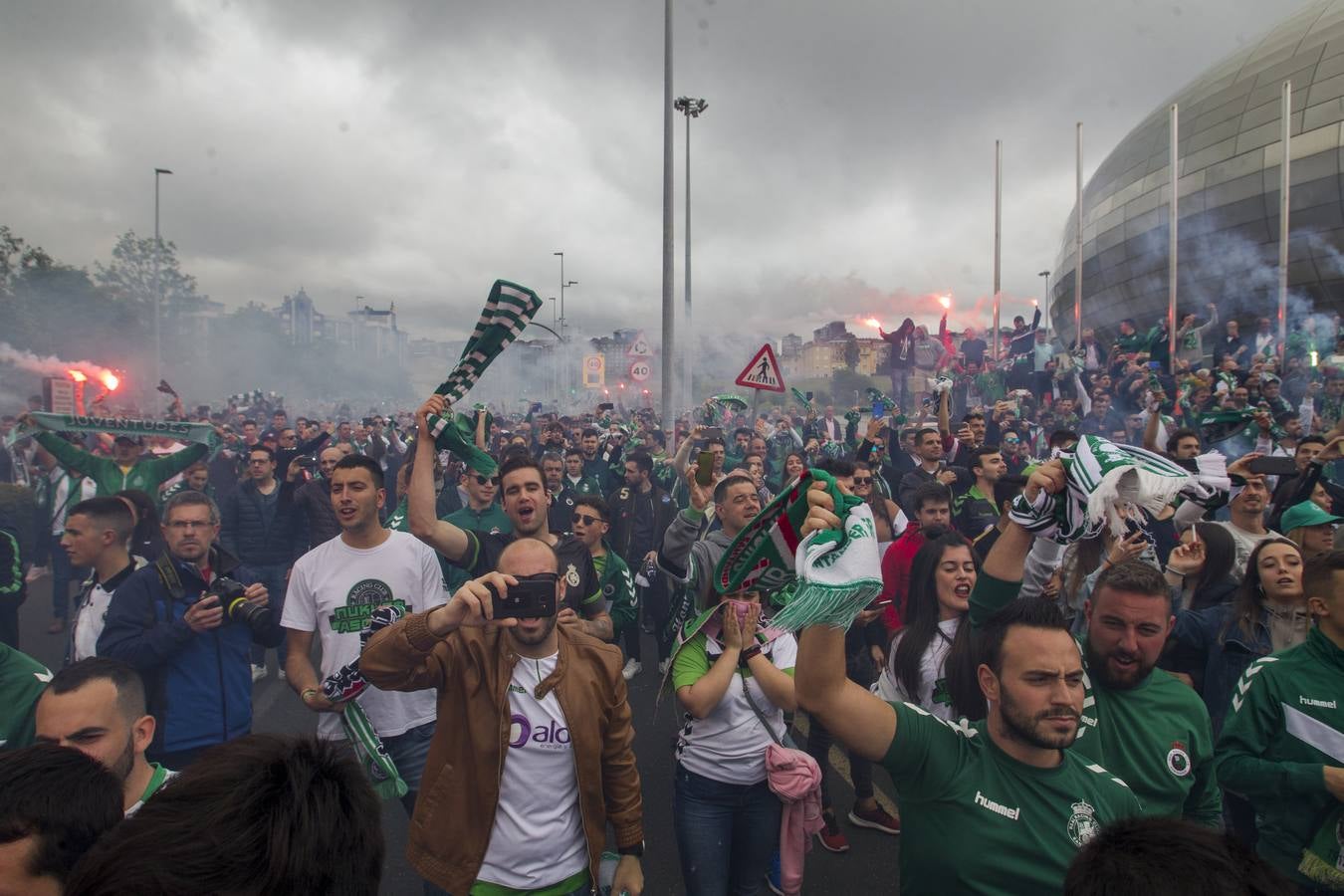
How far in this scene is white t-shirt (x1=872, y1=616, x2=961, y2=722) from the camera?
10.6 ft

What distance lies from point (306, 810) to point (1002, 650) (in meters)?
1.91

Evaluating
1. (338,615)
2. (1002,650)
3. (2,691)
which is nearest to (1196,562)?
(1002,650)

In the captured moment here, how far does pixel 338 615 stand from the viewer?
350 cm

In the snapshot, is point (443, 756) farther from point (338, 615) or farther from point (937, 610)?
point (937, 610)

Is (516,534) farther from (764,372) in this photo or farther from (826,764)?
(764,372)

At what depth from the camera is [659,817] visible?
14.9ft

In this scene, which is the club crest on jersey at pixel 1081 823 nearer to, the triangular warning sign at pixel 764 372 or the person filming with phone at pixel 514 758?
the person filming with phone at pixel 514 758

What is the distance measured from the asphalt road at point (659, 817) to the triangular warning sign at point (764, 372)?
4254 millimetres

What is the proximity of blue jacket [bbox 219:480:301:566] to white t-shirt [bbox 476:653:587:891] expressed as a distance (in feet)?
17.5

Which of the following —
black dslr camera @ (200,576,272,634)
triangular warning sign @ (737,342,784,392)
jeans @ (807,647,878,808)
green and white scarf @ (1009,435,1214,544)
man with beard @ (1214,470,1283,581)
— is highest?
triangular warning sign @ (737,342,784,392)

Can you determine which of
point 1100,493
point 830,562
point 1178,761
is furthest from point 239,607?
point 1178,761

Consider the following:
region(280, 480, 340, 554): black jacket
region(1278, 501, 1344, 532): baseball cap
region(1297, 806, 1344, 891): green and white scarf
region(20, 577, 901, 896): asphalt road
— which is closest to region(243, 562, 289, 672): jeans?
region(20, 577, 901, 896): asphalt road

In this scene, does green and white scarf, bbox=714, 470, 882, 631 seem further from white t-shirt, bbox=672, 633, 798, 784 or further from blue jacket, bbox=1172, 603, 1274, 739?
blue jacket, bbox=1172, 603, 1274, 739

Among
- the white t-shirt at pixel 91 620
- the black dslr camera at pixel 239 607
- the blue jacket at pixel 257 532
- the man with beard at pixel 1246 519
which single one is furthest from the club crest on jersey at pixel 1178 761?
the blue jacket at pixel 257 532
